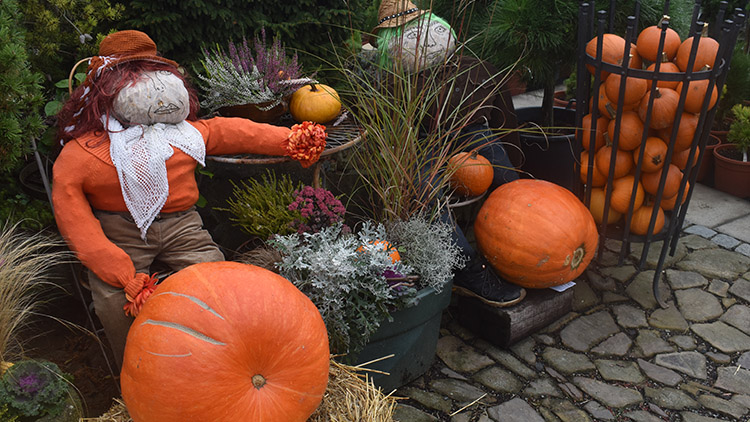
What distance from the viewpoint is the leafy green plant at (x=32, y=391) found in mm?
1881

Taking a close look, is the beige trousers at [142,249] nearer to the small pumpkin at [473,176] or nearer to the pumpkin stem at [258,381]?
the pumpkin stem at [258,381]

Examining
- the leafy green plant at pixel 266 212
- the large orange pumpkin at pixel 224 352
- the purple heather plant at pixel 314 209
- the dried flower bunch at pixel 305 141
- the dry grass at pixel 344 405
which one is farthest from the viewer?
the leafy green plant at pixel 266 212

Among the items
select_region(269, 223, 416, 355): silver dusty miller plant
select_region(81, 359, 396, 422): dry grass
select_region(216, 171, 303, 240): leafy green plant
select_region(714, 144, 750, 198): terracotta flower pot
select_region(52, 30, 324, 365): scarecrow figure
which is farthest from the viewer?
select_region(714, 144, 750, 198): terracotta flower pot

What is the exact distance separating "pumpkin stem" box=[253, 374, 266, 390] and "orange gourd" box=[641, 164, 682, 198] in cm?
251

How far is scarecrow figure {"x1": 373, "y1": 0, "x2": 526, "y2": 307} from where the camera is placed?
10.0ft

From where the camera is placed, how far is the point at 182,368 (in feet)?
5.72

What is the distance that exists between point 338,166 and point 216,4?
122 cm

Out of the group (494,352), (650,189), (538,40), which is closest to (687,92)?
(650,189)

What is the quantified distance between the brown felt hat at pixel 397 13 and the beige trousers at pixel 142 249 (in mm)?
1662

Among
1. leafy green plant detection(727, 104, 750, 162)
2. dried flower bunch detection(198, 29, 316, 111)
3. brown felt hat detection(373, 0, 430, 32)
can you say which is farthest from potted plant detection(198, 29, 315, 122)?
leafy green plant detection(727, 104, 750, 162)

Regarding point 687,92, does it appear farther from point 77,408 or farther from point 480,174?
point 77,408

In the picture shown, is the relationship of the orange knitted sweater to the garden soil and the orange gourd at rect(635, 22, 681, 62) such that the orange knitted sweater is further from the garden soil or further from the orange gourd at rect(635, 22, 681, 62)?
the orange gourd at rect(635, 22, 681, 62)

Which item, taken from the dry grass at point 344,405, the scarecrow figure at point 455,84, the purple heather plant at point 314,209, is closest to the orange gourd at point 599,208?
the scarecrow figure at point 455,84

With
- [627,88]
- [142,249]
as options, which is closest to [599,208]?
[627,88]
